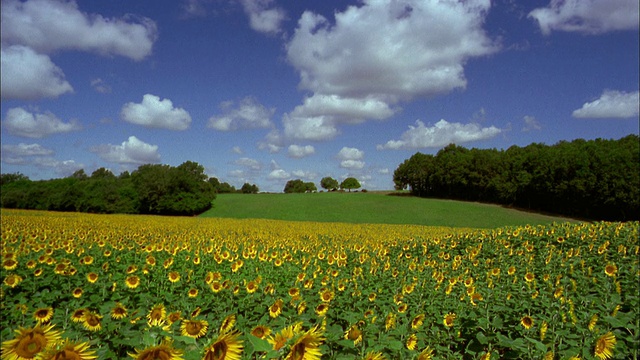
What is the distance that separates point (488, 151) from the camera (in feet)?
245

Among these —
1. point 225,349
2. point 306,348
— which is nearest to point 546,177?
point 306,348

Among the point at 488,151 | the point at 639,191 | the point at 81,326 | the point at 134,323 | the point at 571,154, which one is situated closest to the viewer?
the point at 134,323

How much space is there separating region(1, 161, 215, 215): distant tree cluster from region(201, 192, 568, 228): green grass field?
386 centimetres

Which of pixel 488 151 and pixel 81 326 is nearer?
pixel 81 326

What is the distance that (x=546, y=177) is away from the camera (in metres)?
55.4

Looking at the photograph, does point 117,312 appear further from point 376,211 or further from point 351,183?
point 351,183

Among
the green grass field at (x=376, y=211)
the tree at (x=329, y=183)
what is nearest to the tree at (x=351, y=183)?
the tree at (x=329, y=183)

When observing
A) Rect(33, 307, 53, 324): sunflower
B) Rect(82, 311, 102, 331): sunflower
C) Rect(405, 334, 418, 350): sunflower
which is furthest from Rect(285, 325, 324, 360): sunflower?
Rect(33, 307, 53, 324): sunflower

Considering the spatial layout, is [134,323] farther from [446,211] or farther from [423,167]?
[423,167]

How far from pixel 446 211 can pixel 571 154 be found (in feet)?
61.6

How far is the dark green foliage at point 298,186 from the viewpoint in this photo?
390ft

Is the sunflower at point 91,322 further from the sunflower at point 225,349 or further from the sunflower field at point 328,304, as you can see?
the sunflower at point 225,349

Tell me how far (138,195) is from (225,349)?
204 ft

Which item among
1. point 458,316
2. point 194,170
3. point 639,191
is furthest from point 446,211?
point 458,316
